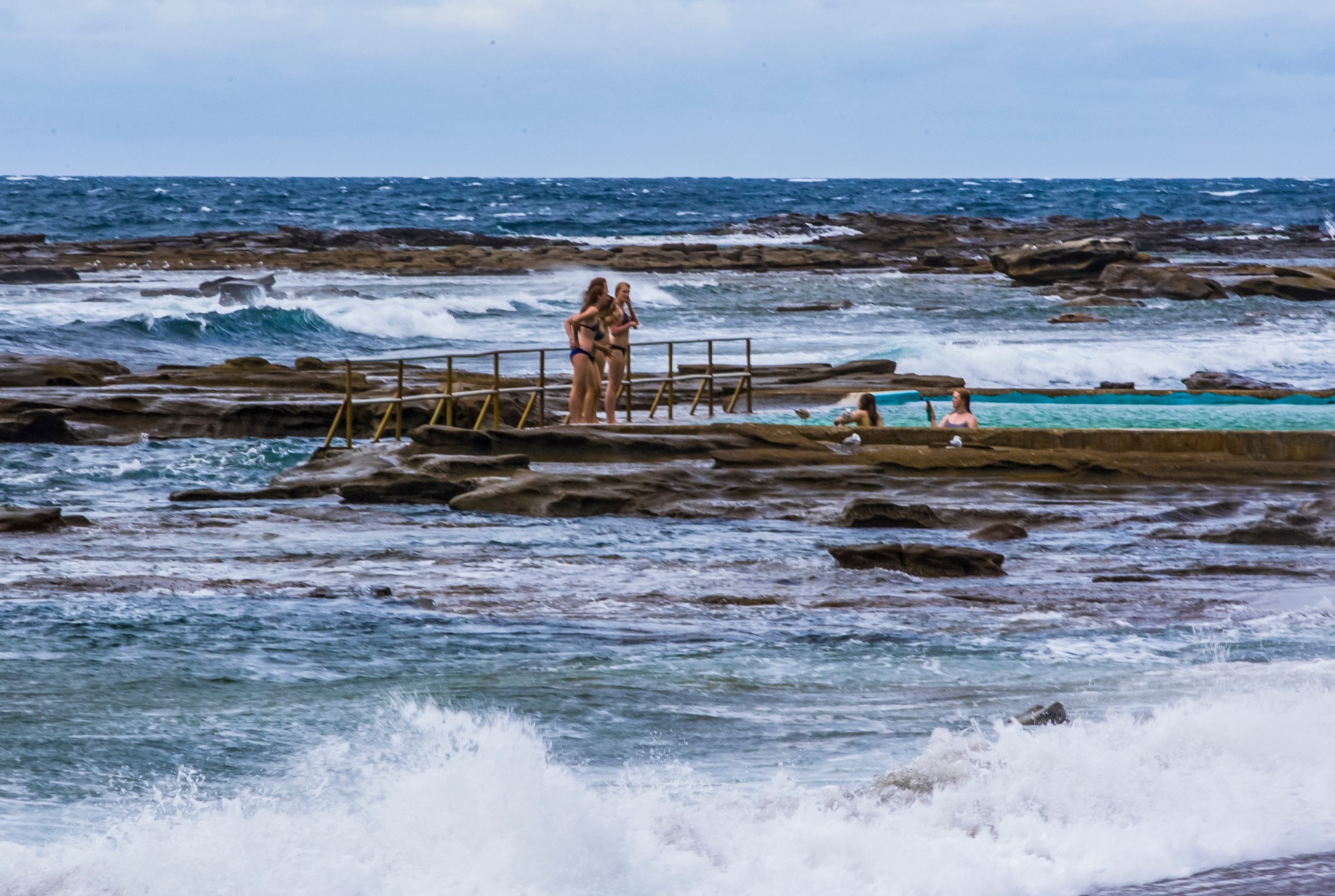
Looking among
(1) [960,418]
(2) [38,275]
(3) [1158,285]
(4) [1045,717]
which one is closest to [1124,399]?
(1) [960,418]

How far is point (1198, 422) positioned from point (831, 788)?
15.2m

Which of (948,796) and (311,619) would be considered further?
(311,619)

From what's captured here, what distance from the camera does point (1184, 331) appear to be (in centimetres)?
3722

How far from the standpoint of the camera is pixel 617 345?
17.0 meters

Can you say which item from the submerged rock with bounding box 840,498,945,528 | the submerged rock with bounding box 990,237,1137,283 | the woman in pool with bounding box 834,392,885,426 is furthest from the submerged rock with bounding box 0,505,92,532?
the submerged rock with bounding box 990,237,1137,283

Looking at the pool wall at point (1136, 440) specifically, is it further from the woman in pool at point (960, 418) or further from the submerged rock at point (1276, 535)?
the submerged rock at point (1276, 535)

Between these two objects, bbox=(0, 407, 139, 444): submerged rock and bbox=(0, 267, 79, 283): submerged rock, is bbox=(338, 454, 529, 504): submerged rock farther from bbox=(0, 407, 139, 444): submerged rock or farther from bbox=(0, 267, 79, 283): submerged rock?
bbox=(0, 267, 79, 283): submerged rock

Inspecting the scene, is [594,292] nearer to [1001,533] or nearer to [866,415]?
[866,415]

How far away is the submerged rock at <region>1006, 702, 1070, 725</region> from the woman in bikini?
33.1 feet

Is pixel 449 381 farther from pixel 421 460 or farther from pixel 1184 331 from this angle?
pixel 1184 331

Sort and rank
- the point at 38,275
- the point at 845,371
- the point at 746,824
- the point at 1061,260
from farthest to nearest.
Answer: the point at 1061,260, the point at 38,275, the point at 845,371, the point at 746,824

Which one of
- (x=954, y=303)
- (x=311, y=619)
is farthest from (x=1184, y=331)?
(x=311, y=619)

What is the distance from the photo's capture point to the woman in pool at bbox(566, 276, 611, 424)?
1577 cm

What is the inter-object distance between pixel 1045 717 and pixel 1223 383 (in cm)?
2032
